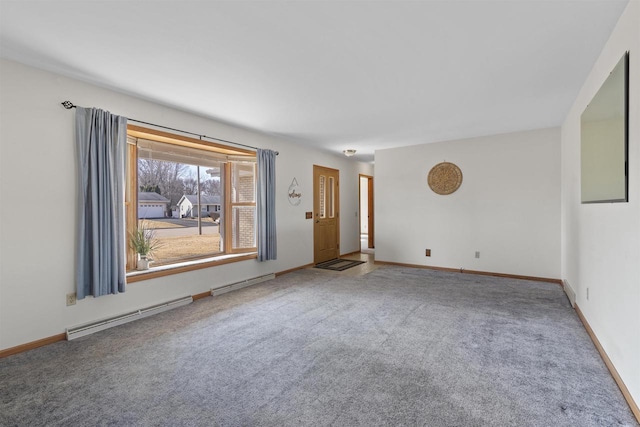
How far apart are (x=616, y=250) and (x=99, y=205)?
4277 mm

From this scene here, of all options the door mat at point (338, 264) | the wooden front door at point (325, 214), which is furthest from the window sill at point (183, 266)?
the wooden front door at point (325, 214)

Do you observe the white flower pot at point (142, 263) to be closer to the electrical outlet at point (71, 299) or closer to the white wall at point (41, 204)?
the white wall at point (41, 204)

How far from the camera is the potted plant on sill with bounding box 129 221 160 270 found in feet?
11.9

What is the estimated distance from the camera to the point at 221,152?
182 inches

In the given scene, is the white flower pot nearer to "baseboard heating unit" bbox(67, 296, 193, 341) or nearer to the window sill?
the window sill

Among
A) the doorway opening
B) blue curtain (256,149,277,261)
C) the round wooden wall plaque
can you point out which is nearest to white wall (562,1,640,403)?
the round wooden wall plaque

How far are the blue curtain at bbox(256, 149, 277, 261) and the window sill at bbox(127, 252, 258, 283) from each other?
230mm

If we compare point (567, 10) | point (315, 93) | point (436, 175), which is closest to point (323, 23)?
point (315, 93)

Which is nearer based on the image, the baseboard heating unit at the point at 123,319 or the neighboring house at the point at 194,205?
the baseboard heating unit at the point at 123,319

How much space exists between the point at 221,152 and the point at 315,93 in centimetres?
196

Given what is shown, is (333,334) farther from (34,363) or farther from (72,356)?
(34,363)

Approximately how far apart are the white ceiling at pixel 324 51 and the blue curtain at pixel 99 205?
17.8 inches

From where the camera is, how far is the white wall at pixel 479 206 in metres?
4.84

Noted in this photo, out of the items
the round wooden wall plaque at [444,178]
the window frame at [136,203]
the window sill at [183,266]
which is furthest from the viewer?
the round wooden wall plaque at [444,178]
